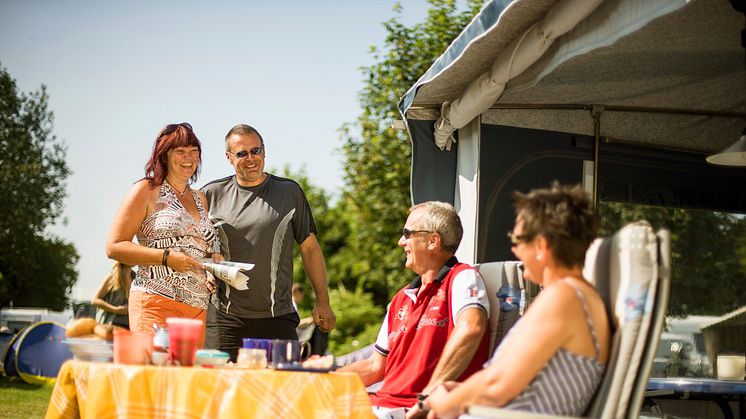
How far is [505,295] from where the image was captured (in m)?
3.53

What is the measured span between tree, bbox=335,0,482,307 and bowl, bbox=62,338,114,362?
8.53 meters

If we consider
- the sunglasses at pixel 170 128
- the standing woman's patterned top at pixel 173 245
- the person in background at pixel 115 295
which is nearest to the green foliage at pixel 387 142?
the person in background at pixel 115 295

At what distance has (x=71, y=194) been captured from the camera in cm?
2545

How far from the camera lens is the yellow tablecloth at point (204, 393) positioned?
249 centimetres

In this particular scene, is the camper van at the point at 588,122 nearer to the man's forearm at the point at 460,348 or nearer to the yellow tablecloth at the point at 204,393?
the man's forearm at the point at 460,348

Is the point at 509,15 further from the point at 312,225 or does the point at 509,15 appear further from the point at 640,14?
the point at 312,225

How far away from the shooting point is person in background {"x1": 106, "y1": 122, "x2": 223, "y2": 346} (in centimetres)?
358

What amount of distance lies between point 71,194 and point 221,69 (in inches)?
315

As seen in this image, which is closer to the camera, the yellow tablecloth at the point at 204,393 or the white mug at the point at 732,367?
the yellow tablecloth at the point at 204,393

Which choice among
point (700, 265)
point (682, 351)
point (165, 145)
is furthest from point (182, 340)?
point (700, 265)

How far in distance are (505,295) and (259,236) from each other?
132 centimetres

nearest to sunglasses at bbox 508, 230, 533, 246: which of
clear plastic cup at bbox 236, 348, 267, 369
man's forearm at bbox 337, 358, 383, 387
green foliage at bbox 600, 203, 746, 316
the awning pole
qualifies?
clear plastic cup at bbox 236, 348, 267, 369

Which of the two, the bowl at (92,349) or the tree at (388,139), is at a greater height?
the tree at (388,139)

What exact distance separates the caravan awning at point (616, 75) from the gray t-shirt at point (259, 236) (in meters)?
1.06
